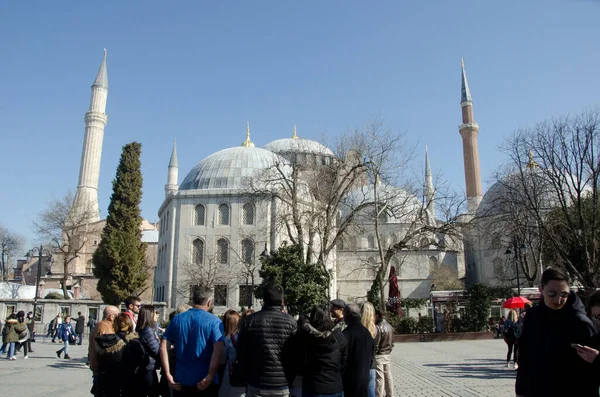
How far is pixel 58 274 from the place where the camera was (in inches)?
2095

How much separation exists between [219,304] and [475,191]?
3100 centimetres

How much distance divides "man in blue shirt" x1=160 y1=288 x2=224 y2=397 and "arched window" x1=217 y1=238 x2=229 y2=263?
3021 cm

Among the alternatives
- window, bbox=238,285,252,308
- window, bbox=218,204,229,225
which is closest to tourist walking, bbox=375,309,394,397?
window, bbox=238,285,252,308

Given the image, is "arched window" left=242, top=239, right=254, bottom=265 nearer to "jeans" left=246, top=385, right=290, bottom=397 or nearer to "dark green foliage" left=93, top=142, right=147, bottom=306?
"dark green foliage" left=93, top=142, right=147, bottom=306

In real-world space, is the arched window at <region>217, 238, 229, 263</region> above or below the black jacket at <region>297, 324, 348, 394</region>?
above

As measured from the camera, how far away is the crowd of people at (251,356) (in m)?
4.29

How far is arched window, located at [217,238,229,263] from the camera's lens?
3450 centimetres

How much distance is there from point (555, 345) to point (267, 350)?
2225 mm

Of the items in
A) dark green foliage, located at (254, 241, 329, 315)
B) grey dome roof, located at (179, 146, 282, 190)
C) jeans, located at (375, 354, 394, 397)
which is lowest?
jeans, located at (375, 354, 394, 397)

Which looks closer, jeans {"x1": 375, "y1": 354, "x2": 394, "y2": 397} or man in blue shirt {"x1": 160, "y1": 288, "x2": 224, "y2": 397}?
man in blue shirt {"x1": 160, "y1": 288, "x2": 224, "y2": 397}

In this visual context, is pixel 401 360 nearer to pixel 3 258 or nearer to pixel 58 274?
pixel 58 274

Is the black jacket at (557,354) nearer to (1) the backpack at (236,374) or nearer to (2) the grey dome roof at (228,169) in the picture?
(1) the backpack at (236,374)

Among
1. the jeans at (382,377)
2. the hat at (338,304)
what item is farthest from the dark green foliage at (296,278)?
the hat at (338,304)

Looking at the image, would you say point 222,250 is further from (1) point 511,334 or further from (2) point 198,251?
(1) point 511,334
